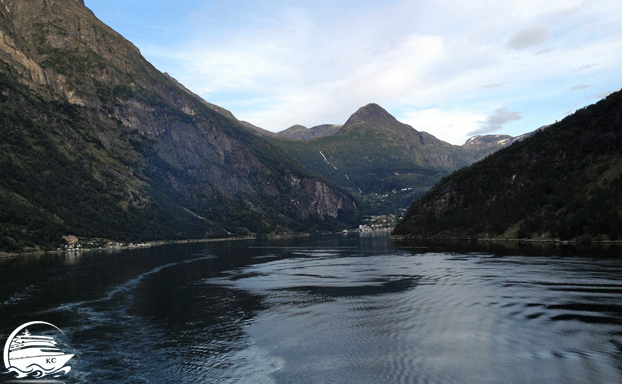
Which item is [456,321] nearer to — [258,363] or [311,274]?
[258,363]

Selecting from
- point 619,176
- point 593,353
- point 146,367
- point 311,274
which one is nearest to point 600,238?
point 619,176

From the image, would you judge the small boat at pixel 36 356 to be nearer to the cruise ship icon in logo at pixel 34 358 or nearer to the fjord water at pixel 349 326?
the cruise ship icon in logo at pixel 34 358

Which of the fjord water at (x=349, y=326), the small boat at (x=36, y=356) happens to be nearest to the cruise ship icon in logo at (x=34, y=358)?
the small boat at (x=36, y=356)

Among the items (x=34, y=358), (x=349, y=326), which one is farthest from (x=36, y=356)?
(x=349, y=326)

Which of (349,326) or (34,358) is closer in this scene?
(34,358)

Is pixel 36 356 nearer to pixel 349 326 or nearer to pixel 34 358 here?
pixel 34 358

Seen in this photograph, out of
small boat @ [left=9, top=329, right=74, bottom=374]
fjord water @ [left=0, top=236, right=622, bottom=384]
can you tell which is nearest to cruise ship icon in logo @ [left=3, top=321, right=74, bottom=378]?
small boat @ [left=9, top=329, right=74, bottom=374]
